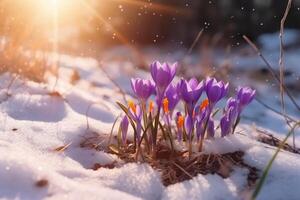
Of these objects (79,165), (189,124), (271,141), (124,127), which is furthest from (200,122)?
(271,141)

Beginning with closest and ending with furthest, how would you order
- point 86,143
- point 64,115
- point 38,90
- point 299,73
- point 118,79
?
point 86,143, point 64,115, point 38,90, point 118,79, point 299,73

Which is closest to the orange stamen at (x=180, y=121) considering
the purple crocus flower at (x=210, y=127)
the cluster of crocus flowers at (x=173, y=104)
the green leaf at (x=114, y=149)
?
the cluster of crocus flowers at (x=173, y=104)

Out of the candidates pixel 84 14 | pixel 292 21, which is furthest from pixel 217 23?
pixel 84 14

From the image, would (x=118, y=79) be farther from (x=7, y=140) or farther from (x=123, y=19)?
(x=123, y=19)

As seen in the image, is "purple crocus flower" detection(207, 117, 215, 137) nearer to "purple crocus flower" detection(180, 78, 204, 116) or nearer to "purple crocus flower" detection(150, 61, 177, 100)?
"purple crocus flower" detection(180, 78, 204, 116)

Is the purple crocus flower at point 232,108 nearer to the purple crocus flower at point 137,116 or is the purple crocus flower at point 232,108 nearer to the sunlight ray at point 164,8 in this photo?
the purple crocus flower at point 137,116
